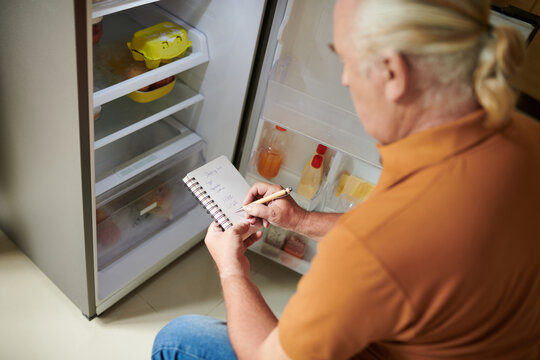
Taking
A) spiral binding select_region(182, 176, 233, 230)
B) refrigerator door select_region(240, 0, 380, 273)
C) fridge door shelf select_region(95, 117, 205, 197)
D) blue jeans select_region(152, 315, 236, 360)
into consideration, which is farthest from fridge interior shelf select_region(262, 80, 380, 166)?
blue jeans select_region(152, 315, 236, 360)

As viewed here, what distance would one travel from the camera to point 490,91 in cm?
84

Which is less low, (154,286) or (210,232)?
(210,232)

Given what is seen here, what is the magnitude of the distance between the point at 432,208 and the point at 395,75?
22 cm

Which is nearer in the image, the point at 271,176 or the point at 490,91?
the point at 490,91

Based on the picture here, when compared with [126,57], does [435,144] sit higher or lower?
higher

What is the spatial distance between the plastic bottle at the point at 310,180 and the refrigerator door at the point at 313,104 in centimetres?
3

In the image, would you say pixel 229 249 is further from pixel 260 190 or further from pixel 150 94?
pixel 150 94

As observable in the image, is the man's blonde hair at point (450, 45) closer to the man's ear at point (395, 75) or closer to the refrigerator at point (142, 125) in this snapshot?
the man's ear at point (395, 75)

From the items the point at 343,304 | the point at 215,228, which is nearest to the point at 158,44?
the point at 215,228

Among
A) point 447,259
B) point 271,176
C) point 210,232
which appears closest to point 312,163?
point 271,176

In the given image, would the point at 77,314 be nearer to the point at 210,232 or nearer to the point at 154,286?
the point at 154,286

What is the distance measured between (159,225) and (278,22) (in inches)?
38.7

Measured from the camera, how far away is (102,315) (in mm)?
1910

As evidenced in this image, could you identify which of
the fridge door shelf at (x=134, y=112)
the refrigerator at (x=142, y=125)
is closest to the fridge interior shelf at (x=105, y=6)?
the refrigerator at (x=142, y=125)
